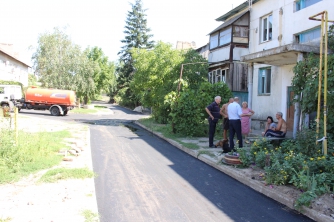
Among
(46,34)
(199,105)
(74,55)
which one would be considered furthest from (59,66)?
(199,105)

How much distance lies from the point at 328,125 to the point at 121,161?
537 cm

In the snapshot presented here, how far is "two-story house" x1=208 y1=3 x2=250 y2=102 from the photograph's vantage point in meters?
18.8

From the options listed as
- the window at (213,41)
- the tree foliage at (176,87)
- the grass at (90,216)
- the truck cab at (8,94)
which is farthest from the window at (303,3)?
the truck cab at (8,94)

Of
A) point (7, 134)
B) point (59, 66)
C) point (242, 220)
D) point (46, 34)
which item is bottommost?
point (242, 220)

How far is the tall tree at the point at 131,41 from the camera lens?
47.0 m

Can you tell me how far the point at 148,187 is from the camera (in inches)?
236

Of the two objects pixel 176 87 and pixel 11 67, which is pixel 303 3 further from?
pixel 11 67

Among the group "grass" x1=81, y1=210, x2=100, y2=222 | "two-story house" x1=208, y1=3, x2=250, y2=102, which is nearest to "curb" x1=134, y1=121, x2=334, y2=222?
"grass" x1=81, y1=210, x2=100, y2=222

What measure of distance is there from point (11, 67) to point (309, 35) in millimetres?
37581

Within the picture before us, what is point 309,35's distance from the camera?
1376cm

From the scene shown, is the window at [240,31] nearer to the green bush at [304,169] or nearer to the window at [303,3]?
the window at [303,3]

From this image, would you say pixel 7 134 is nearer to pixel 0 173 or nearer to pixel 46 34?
pixel 0 173

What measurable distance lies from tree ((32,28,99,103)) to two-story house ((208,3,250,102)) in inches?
734

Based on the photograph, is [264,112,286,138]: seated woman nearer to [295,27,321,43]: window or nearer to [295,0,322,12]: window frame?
[295,27,321,43]: window
